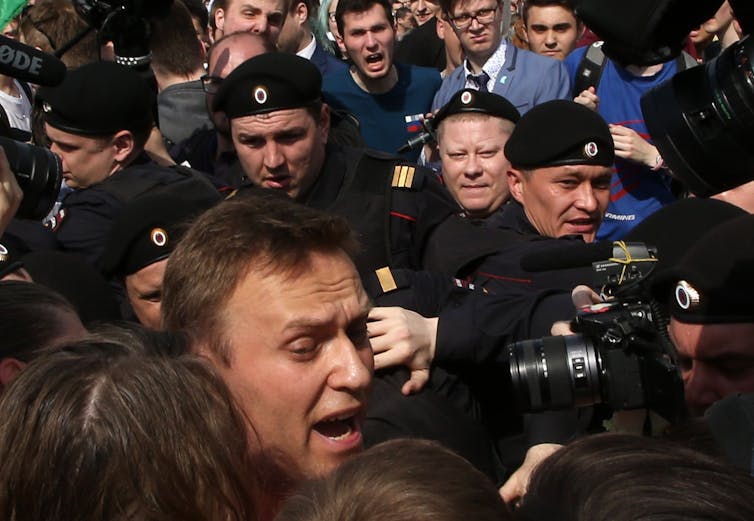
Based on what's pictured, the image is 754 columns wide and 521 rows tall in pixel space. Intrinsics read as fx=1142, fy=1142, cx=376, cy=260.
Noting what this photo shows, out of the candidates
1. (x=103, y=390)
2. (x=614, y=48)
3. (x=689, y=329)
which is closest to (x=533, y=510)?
(x=103, y=390)

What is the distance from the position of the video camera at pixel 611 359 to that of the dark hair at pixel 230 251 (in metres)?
0.54

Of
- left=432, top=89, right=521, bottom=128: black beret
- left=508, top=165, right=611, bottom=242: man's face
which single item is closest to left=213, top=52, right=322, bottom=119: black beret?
left=432, top=89, right=521, bottom=128: black beret

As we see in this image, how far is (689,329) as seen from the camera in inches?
115

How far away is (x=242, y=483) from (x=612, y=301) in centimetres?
117

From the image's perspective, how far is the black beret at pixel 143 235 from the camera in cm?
393

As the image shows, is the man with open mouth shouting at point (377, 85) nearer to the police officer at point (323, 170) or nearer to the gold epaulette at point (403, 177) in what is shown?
the police officer at point (323, 170)

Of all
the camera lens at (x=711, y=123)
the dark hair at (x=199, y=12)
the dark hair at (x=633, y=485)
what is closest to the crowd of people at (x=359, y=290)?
the dark hair at (x=633, y=485)

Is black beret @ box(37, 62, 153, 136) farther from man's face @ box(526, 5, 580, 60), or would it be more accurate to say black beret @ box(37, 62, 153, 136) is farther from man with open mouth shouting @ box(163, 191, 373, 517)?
man's face @ box(526, 5, 580, 60)

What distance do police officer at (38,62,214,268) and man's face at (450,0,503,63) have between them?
1925mm

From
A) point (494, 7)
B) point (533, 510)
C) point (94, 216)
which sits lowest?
point (94, 216)

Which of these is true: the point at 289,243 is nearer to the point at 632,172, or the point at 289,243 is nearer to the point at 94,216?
the point at 94,216

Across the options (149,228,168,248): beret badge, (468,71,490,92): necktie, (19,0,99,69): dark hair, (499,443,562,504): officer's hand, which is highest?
(19,0,99,69): dark hair

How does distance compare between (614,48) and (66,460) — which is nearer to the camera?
(66,460)

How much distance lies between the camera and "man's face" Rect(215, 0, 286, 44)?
6.21 m
